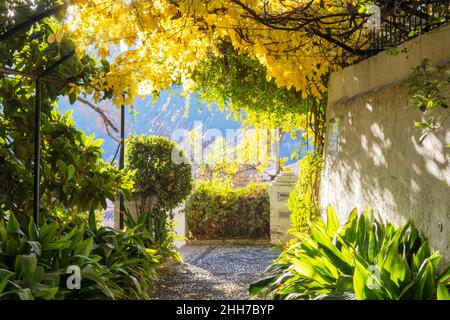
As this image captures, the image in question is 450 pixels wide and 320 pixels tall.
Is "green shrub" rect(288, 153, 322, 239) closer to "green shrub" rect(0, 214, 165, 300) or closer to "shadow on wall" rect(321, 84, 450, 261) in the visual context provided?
"shadow on wall" rect(321, 84, 450, 261)

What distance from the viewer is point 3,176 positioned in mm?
4156

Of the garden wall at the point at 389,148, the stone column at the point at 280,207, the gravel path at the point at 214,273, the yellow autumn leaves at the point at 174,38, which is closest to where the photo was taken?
the garden wall at the point at 389,148

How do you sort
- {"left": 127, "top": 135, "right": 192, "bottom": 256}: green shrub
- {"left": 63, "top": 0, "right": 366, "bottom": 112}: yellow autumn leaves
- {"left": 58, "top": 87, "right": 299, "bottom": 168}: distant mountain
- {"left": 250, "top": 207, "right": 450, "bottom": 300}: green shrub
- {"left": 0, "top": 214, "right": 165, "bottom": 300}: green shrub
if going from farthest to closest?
{"left": 127, "top": 135, "right": 192, "bottom": 256}: green shrub → {"left": 58, "top": 87, "right": 299, "bottom": 168}: distant mountain → {"left": 63, "top": 0, "right": 366, "bottom": 112}: yellow autumn leaves → {"left": 0, "top": 214, "right": 165, "bottom": 300}: green shrub → {"left": 250, "top": 207, "right": 450, "bottom": 300}: green shrub

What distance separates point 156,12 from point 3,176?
154cm

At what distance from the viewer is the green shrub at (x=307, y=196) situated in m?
6.00

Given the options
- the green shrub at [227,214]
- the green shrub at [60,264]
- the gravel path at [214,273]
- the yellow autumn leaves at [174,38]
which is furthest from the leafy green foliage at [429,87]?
the green shrub at [227,214]

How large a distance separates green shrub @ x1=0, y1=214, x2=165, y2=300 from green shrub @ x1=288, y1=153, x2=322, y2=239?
1898 mm

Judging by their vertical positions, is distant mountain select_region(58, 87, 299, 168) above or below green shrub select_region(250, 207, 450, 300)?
above

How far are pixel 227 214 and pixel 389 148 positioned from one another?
19.2 feet

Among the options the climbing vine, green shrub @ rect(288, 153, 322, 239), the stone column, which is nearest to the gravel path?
the stone column

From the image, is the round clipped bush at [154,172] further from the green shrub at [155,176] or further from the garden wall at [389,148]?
the garden wall at [389,148]

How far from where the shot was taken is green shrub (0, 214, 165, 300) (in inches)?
123

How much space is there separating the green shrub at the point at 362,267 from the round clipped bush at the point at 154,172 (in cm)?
308
